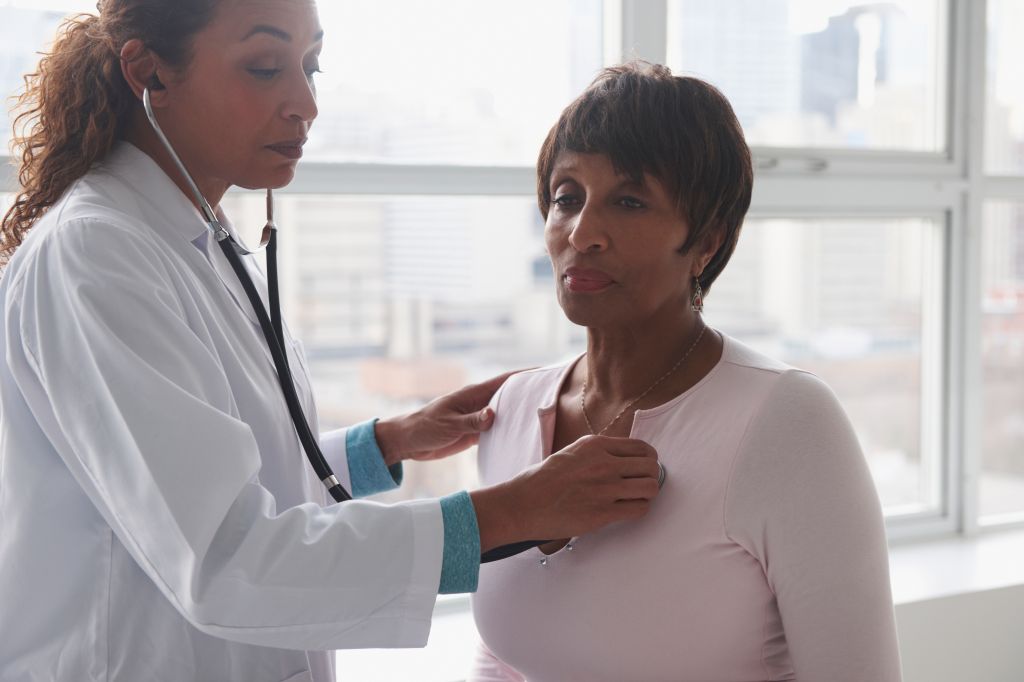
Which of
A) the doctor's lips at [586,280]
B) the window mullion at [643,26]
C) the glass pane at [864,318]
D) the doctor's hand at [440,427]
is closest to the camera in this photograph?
the doctor's lips at [586,280]

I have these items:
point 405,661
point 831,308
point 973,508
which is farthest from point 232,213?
point 973,508

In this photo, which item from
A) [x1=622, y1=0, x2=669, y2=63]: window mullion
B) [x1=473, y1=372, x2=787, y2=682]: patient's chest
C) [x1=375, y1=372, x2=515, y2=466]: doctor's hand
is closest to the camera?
[x1=473, y1=372, x2=787, y2=682]: patient's chest

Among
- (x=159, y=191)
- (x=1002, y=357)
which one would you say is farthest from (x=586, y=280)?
(x=1002, y=357)

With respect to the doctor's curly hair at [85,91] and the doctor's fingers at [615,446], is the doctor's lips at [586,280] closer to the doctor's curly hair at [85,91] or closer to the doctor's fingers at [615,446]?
the doctor's fingers at [615,446]

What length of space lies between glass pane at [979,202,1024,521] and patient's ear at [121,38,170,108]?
216 centimetres

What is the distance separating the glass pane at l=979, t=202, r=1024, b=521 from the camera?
264 centimetres

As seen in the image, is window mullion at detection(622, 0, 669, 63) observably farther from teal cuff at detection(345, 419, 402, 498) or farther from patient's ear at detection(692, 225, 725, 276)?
teal cuff at detection(345, 419, 402, 498)

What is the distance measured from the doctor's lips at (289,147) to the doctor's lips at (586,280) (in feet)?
1.20

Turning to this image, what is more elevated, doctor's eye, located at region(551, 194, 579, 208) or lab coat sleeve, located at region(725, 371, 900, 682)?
doctor's eye, located at region(551, 194, 579, 208)

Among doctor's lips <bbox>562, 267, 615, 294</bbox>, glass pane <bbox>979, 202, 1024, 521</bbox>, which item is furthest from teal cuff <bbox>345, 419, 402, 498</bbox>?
glass pane <bbox>979, 202, 1024, 521</bbox>

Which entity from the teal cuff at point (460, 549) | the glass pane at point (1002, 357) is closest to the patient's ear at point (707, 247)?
the teal cuff at point (460, 549)

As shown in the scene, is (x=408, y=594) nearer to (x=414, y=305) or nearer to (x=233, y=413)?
(x=233, y=413)

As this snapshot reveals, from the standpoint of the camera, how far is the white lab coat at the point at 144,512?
0.97 metres

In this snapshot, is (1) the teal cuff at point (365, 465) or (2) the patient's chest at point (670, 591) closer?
(2) the patient's chest at point (670, 591)
